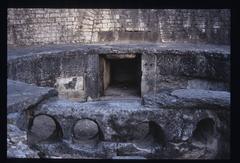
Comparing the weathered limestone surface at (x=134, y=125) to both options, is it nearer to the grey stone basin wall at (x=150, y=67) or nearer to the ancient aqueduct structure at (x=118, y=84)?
the ancient aqueduct structure at (x=118, y=84)

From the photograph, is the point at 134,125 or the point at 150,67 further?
the point at 150,67

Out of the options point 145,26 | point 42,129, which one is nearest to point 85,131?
point 42,129

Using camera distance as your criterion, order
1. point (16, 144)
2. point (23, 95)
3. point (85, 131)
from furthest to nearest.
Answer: point (85, 131)
point (23, 95)
point (16, 144)

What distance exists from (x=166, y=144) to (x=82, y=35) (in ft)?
17.0

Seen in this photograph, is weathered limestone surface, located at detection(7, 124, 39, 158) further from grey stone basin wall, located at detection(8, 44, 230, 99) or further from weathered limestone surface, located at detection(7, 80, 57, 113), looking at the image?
grey stone basin wall, located at detection(8, 44, 230, 99)

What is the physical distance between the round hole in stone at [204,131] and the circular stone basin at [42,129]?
2163 mm

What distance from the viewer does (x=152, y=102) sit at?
222 inches

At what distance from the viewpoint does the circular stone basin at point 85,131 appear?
5.88m

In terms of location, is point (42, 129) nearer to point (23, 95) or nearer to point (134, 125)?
point (23, 95)

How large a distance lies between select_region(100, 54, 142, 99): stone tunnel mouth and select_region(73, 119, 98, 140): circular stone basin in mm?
2738

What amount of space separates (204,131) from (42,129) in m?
2.52

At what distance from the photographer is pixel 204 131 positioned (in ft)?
19.2

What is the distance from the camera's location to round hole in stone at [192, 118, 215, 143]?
5738 mm
